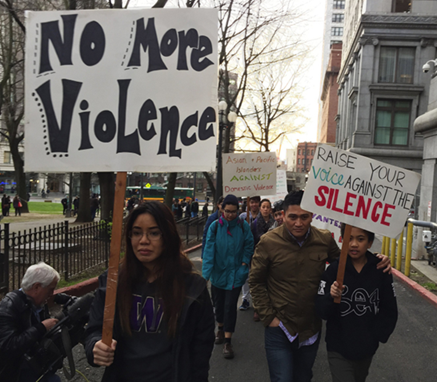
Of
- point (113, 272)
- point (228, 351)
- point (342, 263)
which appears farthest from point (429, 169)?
point (113, 272)

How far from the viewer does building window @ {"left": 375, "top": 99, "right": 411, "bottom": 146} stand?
30047 mm

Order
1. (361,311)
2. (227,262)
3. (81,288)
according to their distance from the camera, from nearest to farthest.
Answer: (361,311) → (227,262) → (81,288)

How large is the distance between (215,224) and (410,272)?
6.68 metres

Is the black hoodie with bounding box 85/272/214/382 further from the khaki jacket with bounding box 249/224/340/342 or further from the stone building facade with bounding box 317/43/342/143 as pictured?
the stone building facade with bounding box 317/43/342/143

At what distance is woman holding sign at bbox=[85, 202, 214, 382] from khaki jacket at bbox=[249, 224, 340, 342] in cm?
99

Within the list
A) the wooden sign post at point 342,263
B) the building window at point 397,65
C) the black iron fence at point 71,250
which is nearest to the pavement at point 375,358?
the wooden sign post at point 342,263

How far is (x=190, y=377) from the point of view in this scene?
2076 mm

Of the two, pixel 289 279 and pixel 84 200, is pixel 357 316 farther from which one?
pixel 84 200

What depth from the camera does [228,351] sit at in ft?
15.3

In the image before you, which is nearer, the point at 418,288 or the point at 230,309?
the point at 230,309

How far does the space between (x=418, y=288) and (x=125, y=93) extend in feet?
24.9

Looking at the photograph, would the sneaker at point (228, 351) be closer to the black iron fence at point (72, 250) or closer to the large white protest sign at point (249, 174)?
the large white protest sign at point (249, 174)

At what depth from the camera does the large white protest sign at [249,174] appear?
320 inches

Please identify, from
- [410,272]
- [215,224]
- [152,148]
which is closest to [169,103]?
[152,148]
